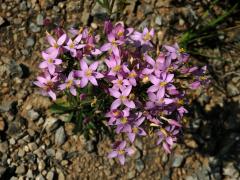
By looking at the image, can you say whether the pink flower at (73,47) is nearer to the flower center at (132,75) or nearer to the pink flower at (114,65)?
the pink flower at (114,65)

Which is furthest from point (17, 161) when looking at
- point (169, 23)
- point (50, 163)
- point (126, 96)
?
point (169, 23)

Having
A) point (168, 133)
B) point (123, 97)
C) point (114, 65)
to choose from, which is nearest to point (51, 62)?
point (114, 65)

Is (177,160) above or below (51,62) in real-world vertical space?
below

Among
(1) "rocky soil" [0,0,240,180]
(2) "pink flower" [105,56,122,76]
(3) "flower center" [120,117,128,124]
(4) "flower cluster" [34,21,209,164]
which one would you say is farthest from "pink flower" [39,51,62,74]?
(1) "rocky soil" [0,0,240,180]

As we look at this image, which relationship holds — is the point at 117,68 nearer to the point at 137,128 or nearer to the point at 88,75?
the point at 88,75

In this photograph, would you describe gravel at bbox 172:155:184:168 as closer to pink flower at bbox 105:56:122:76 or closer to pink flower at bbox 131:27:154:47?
pink flower at bbox 131:27:154:47

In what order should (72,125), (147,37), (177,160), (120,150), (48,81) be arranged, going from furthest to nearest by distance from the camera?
(177,160)
(72,125)
(120,150)
(147,37)
(48,81)
